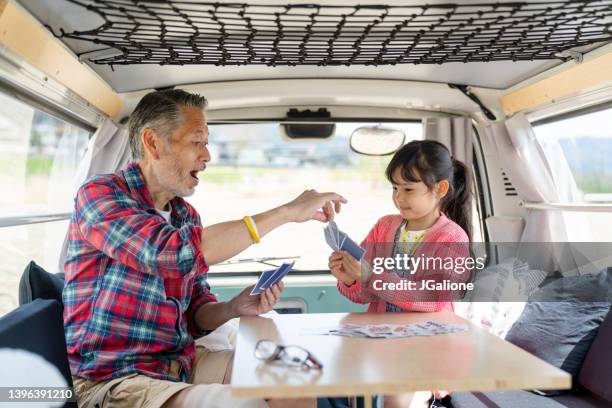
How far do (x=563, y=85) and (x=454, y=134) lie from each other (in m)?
0.97

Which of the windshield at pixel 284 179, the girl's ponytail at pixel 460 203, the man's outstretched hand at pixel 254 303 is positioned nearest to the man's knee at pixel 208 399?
the man's outstretched hand at pixel 254 303

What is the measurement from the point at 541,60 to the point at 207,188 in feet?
7.33

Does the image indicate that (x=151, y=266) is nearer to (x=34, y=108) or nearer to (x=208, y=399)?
(x=208, y=399)

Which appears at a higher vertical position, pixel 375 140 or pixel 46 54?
pixel 46 54

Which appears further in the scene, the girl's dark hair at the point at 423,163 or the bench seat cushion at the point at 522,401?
the girl's dark hair at the point at 423,163

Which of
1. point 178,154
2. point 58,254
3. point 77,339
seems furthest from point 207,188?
point 77,339

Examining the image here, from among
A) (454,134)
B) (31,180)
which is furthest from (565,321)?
(31,180)

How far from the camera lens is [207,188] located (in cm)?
420

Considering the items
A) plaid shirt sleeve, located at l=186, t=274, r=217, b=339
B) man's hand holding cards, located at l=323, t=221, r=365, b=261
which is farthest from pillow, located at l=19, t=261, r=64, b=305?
man's hand holding cards, located at l=323, t=221, r=365, b=261

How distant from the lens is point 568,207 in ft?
11.5

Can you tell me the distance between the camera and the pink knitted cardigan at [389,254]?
2.58m

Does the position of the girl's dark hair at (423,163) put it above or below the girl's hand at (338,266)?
above

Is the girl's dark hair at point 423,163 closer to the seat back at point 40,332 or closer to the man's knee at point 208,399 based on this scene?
the man's knee at point 208,399

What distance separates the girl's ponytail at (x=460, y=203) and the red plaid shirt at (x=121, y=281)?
1641mm
